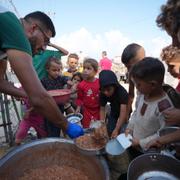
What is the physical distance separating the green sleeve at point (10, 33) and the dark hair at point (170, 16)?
742 mm

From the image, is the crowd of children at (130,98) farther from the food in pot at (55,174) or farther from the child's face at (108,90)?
the food in pot at (55,174)

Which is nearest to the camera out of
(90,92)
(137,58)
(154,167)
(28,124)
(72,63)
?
(154,167)

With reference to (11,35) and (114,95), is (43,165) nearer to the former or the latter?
(11,35)

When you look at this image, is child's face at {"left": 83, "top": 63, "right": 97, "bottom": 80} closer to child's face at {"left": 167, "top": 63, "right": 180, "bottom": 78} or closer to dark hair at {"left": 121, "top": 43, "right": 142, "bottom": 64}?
dark hair at {"left": 121, "top": 43, "right": 142, "bottom": 64}

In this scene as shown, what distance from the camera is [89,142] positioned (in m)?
2.00

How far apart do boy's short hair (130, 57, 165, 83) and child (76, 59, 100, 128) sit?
5.12 ft

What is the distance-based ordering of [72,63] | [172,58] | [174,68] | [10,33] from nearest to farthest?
[10,33], [172,58], [174,68], [72,63]

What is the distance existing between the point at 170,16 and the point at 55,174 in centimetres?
119

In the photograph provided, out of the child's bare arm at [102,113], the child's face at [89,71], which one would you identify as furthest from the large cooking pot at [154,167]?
the child's face at [89,71]

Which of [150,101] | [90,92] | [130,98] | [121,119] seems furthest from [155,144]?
[90,92]

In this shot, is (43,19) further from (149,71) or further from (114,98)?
(114,98)

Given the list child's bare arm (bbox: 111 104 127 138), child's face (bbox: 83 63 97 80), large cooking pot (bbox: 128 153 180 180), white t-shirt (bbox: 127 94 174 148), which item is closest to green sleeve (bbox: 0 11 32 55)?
Answer: large cooking pot (bbox: 128 153 180 180)

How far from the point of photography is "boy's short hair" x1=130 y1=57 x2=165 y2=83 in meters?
2.30

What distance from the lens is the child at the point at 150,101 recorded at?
2224mm
